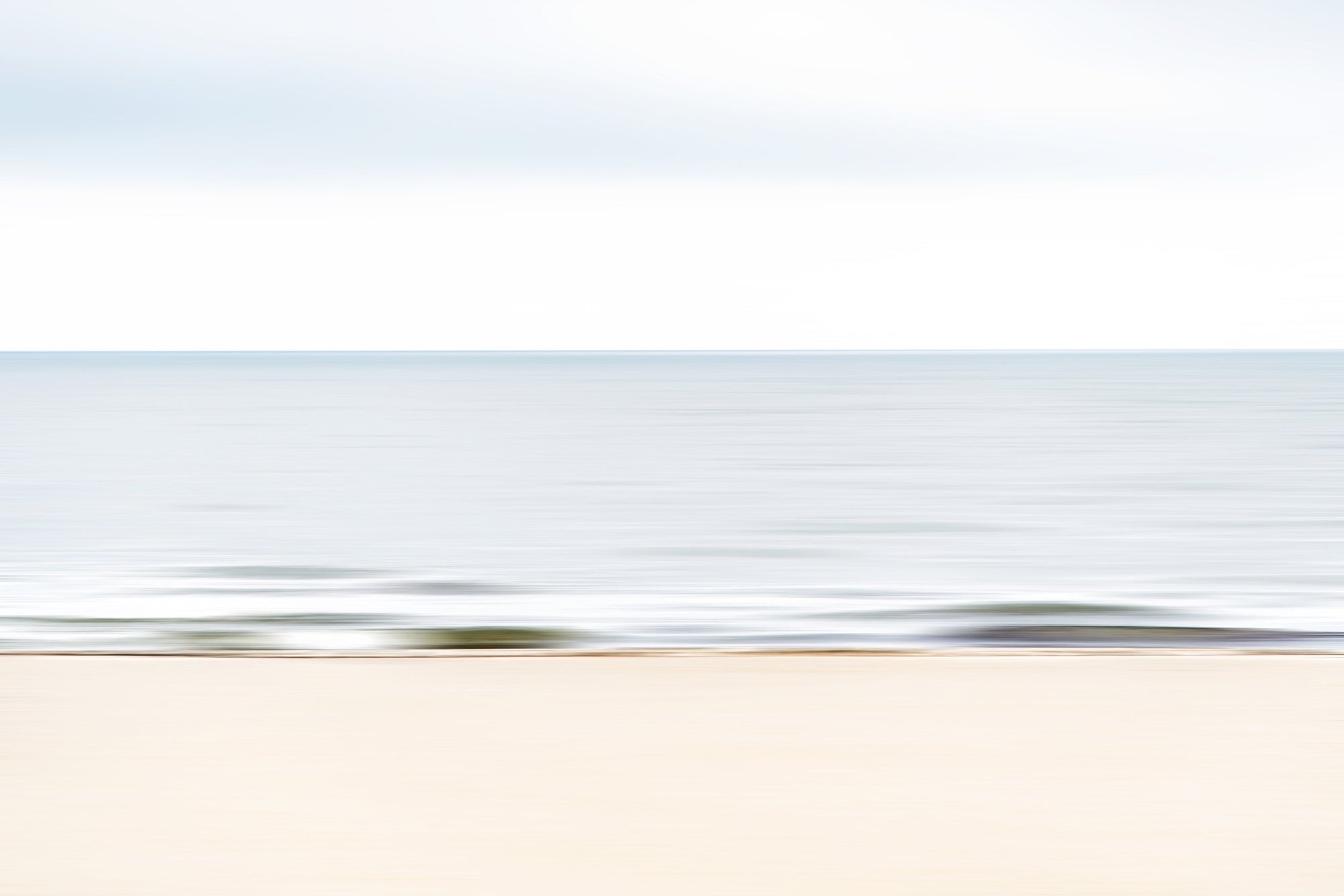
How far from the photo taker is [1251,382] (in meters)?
42.7

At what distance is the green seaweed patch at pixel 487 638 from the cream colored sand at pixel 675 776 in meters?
0.99

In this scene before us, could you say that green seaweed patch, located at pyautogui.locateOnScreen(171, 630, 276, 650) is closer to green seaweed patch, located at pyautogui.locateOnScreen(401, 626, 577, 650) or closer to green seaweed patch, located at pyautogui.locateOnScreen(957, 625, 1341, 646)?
green seaweed patch, located at pyautogui.locateOnScreen(401, 626, 577, 650)

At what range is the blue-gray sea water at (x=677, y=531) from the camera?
4.72 metres

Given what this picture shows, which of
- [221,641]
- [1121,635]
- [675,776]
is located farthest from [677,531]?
[675,776]

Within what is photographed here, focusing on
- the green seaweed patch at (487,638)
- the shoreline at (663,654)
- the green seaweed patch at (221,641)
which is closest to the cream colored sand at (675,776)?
the shoreline at (663,654)

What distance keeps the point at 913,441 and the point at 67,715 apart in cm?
1365

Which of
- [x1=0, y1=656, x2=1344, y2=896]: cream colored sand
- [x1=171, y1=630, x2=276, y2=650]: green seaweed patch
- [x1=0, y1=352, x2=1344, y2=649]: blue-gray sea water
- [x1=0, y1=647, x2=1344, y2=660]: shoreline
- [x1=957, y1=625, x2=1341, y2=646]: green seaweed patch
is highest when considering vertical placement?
[x1=0, y1=352, x2=1344, y2=649]: blue-gray sea water

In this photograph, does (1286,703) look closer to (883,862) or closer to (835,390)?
(883,862)

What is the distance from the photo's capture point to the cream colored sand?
1905mm

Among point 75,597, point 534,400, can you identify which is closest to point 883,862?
point 75,597

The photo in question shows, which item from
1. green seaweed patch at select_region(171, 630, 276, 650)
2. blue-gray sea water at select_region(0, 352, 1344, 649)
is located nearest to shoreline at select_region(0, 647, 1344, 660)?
green seaweed patch at select_region(171, 630, 276, 650)

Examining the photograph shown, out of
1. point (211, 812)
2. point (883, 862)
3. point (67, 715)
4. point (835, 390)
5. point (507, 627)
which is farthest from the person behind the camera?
point (835, 390)

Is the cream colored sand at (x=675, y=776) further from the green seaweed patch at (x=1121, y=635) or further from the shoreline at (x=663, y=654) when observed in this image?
the green seaweed patch at (x=1121, y=635)

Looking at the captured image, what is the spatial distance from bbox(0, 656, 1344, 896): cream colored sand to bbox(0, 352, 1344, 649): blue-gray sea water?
1313mm
